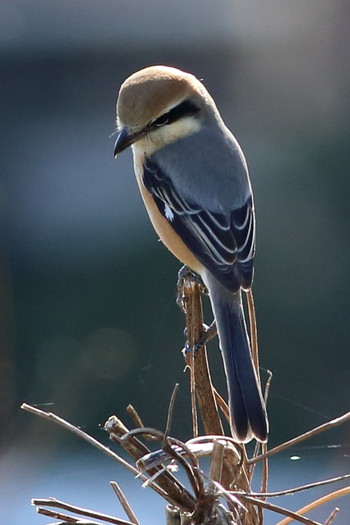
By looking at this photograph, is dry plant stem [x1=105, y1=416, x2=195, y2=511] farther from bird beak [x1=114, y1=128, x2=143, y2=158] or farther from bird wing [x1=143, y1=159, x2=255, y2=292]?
bird beak [x1=114, y1=128, x2=143, y2=158]

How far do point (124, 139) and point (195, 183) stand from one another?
213mm

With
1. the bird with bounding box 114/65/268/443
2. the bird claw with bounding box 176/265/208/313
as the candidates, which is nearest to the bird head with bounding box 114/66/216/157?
the bird with bounding box 114/65/268/443

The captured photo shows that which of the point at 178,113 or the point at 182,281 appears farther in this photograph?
the point at 178,113

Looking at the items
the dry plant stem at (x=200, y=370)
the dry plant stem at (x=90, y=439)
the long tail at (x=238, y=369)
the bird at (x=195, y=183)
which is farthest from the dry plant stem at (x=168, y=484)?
the bird at (x=195, y=183)

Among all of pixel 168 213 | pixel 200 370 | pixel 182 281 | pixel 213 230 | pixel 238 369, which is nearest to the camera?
pixel 200 370

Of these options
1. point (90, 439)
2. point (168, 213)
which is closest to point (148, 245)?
point (168, 213)

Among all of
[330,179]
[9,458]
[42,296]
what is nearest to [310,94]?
[330,179]

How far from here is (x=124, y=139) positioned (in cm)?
208

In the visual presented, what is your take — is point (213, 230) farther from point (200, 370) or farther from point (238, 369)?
point (200, 370)

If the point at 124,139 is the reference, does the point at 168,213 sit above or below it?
below

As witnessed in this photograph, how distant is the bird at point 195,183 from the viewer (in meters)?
1.96

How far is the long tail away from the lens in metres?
1.44

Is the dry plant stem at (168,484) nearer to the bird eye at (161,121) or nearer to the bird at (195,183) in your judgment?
the bird at (195,183)

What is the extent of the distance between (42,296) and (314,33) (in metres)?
2.43
